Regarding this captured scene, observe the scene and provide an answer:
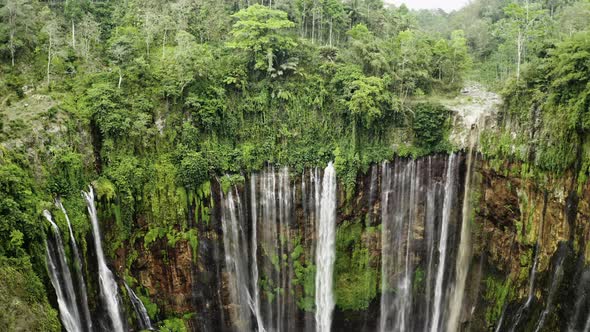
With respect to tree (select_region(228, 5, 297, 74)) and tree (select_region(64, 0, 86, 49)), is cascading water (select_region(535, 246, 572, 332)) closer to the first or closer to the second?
tree (select_region(228, 5, 297, 74))

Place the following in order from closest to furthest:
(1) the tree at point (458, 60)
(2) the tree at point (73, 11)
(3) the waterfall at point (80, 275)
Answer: (3) the waterfall at point (80, 275) < (2) the tree at point (73, 11) < (1) the tree at point (458, 60)

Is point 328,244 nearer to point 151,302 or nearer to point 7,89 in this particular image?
point 151,302

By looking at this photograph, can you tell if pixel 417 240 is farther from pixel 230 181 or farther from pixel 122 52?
pixel 122 52

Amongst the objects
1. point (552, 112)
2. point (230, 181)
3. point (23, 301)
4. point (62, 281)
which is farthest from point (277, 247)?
point (552, 112)

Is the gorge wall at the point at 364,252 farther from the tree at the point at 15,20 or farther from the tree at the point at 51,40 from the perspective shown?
the tree at the point at 15,20

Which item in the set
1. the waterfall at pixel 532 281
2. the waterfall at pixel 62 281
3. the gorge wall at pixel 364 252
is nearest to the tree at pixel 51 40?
the waterfall at pixel 62 281

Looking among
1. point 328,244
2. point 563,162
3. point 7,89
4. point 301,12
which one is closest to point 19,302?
point 7,89
